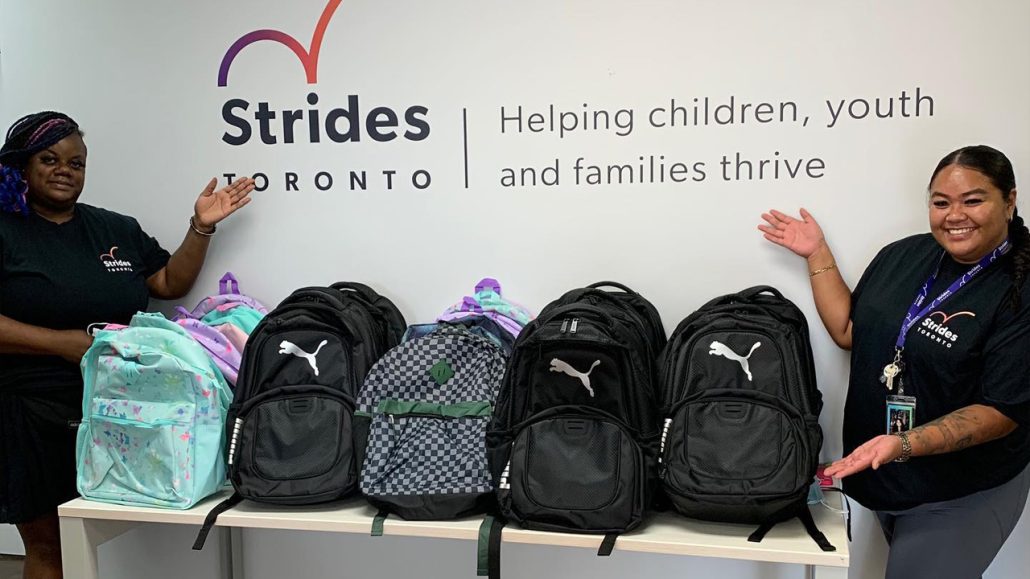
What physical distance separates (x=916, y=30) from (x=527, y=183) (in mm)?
1100

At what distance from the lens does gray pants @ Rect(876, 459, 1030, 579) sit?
1.77 m

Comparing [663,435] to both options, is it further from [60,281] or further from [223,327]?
[60,281]

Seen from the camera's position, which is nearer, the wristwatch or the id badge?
the wristwatch

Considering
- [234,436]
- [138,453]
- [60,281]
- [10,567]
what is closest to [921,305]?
[234,436]

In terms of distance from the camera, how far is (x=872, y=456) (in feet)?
5.31

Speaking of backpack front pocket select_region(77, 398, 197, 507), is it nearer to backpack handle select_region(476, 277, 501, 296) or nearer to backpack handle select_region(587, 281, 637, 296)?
backpack handle select_region(476, 277, 501, 296)

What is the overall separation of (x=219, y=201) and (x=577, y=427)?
4.44ft

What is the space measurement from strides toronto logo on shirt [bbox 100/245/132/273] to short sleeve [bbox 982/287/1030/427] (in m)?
2.24

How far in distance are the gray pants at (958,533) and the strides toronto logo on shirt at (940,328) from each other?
0.36 meters

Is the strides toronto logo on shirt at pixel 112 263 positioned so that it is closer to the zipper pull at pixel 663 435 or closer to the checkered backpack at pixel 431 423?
the checkered backpack at pixel 431 423

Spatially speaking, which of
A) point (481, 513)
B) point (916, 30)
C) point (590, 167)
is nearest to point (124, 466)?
point (481, 513)

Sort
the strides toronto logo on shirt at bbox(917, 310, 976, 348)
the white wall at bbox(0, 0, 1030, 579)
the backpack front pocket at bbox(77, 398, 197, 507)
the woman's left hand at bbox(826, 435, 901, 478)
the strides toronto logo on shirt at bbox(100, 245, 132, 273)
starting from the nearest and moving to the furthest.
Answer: the woman's left hand at bbox(826, 435, 901, 478) < the strides toronto logo on shirt at bbox(917, 310, 976, 348) < the backpack front pocket at bbox(77, 398, 197, 507) < the white wall at bbox(0, 0, 1030, 579) < the strides toronto logo on shirt at bbox(100, 245, 132, 273)

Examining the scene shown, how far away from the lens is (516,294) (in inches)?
92.4

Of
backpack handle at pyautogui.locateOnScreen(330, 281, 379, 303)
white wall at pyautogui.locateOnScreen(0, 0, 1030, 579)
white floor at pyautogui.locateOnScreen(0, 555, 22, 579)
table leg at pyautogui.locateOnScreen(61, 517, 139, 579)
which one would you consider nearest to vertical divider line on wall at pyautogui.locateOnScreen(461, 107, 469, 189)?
white wall at pyautogui.locateOnScreen(0, 0, 1030, 579)
